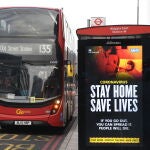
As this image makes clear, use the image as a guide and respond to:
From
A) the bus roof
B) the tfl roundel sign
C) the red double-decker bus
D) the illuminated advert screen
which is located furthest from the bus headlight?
the bus roof

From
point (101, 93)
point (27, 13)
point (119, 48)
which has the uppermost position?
point (27, 13)

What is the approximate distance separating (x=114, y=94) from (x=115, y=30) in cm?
103

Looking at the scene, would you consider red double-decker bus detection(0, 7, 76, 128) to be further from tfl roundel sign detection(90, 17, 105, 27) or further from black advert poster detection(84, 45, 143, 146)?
black advert poster detection(84, 45, 143, 146)

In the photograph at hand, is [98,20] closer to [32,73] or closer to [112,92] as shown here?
[32,73]

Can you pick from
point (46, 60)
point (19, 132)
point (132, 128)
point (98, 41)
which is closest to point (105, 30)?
point (98, 41)

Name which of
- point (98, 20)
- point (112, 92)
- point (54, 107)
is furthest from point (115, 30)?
point (98, 20)

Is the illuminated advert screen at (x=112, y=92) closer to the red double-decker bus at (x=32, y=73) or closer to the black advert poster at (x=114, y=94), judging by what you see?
the black advert poster at (x=114, y=94)

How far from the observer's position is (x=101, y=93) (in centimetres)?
955

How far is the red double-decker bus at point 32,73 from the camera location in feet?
56.4

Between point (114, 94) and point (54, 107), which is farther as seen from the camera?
point (54, 107)

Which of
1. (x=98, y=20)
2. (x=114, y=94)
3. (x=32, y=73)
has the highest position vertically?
(x=98, y=20)

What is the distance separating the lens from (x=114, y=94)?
9539mm

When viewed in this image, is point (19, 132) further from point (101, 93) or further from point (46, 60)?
point (101, 93)

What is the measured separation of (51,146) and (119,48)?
5.63m
